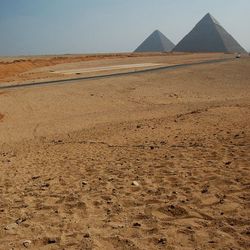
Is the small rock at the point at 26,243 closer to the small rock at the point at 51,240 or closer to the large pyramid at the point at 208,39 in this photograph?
the small rock at the point at 51,240

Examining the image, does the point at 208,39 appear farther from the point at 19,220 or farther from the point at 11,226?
the point at 11,226

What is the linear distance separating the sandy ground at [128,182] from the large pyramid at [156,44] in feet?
491

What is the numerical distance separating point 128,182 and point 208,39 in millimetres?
128271

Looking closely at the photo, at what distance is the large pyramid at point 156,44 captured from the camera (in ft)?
538

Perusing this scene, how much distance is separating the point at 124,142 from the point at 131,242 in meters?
6.41

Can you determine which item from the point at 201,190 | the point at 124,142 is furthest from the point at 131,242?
the point at 124,142

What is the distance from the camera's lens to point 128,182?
24.6 ft

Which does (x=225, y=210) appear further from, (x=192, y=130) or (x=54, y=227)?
(x=192, y=130)

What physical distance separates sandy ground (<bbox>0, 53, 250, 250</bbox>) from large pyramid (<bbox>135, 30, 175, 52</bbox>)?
150 m

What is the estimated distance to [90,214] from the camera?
6121 millimetres

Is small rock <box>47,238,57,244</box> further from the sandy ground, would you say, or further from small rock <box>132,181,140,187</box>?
small rock <box>132,181,140,187</box>

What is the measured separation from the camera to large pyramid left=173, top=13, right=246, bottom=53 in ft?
414

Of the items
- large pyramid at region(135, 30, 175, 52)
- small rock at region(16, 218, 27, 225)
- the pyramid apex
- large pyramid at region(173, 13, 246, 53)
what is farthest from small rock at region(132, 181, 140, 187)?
large pyramid at region(135, 30, 175, 52)

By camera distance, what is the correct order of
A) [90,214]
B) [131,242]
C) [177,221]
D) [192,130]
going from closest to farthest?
[131,242] → [177,221] → [90,214] → [192,130]
